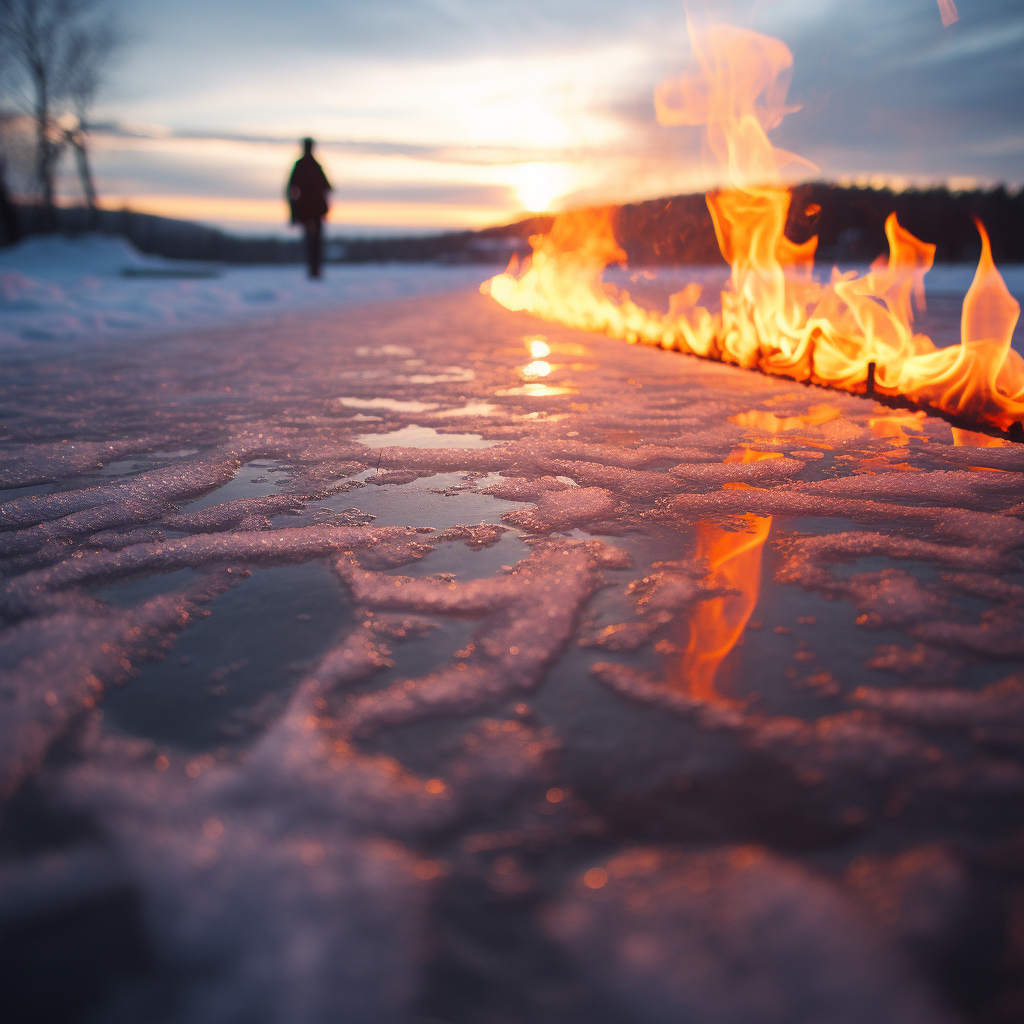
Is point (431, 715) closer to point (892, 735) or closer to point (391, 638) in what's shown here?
point (391, 638)

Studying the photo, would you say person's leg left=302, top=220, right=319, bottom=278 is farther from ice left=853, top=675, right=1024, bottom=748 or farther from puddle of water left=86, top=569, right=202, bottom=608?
ice left=853, top=675, right=1024, bottom=748

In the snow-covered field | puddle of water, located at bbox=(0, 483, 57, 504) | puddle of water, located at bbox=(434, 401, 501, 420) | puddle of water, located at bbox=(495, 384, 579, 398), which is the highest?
the snow-covered field

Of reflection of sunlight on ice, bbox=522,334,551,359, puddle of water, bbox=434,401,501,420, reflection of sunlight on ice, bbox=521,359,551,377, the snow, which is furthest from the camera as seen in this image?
the snow

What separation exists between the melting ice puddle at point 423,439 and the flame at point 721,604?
47.7 inches

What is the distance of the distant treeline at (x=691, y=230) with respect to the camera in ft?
23.2

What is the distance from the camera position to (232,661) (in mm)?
1225

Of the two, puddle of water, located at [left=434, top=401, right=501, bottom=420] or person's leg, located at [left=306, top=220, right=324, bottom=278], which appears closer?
puddle of water, located at [left=434, top=401, right=501, bottom=420]

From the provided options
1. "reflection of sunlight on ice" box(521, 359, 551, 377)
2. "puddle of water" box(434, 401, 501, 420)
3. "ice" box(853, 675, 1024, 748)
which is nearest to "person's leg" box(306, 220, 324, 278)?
"reflection of sunlight on ice" box(521, 359, 551, 377)

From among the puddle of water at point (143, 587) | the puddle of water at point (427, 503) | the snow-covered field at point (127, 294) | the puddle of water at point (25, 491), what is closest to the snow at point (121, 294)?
the snow-covered field at point (127, 294)

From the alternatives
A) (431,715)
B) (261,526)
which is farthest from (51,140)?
(431,715)

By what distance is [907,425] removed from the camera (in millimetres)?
2984

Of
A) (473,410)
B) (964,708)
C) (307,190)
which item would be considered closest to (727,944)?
(964,708)

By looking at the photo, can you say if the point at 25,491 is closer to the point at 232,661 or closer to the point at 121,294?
the point at 232,661

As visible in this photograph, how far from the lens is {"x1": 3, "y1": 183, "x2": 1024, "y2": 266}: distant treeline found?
23.2 ft
